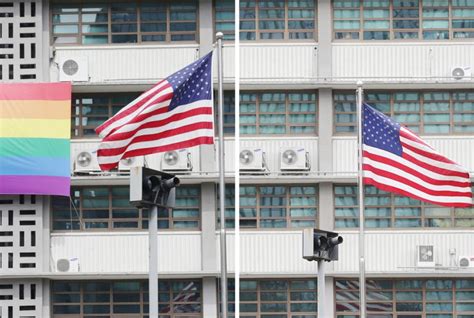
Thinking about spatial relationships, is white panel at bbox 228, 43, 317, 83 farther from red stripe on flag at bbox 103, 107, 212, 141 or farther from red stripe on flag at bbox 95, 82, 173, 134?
red stripe on flag at bbox 95, 82, 173, 134

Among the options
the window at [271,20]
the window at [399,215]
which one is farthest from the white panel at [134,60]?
the window at [399,215]

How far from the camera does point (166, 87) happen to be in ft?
85.3

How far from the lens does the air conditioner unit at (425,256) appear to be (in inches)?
1352

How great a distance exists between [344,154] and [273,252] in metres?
2.82

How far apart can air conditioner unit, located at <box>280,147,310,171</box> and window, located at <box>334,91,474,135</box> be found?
130 cm

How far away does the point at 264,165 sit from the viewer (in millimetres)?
34562

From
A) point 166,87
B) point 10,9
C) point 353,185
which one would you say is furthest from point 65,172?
point 166,87

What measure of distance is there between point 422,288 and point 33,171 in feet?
30.8

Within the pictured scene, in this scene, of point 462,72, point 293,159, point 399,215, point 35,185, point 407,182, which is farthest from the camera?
point 399,215

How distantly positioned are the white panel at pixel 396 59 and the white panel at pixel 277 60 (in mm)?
605

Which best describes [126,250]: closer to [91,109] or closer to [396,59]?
[91,109]

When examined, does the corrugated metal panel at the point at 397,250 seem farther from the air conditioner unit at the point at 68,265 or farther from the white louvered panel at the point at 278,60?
the air conditioner unit at the point at 68,265

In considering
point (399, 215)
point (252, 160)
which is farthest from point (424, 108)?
point (252, 160)

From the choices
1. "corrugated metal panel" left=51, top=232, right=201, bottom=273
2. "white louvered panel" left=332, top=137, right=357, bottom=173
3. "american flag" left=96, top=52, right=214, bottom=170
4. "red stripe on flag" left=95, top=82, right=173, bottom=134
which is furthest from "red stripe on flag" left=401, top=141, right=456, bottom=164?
"corrugated metal panel" left=51, top=232, right=201, bottom=273
